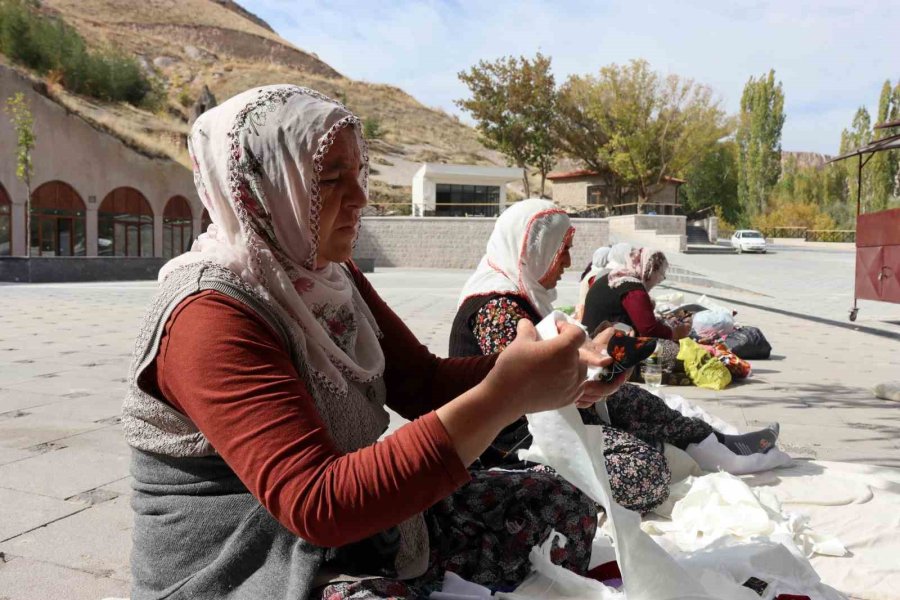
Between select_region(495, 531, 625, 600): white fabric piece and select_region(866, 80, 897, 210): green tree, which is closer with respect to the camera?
select_region(495, 531, 625, 600): white fabric piece

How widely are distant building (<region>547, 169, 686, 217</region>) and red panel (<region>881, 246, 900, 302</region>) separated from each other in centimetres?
2958

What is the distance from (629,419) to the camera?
3.47 metres

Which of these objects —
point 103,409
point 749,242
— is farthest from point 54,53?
point 103,409

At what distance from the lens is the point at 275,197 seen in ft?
4.95

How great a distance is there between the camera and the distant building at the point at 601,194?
4191 centimetres

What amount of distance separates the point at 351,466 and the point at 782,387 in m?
5.60

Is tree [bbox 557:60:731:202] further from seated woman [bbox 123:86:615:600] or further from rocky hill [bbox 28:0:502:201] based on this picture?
seated woman [bbox 123:86:615:600]

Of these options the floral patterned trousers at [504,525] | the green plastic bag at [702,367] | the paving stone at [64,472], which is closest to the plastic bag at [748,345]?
the green plastic bag at [702,367]

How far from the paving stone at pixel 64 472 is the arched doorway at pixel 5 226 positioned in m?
25.2

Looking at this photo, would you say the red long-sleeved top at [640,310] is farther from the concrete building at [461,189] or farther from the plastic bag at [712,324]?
the concrete building at [461,189]

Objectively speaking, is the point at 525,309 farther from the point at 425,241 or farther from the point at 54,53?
the point at 54,53

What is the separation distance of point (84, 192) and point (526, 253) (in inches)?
1151

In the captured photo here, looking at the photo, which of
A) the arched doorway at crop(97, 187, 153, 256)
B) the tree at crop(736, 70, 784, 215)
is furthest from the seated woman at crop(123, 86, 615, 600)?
the tree at crop(736, 70, 784, 215)

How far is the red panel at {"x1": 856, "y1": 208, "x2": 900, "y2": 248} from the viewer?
9.90 meters
